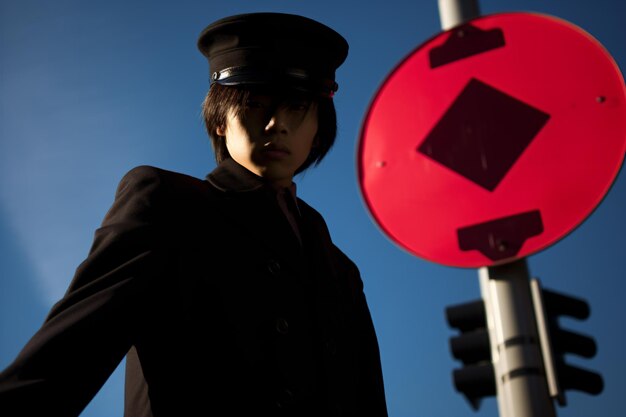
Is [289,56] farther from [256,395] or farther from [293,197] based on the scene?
[256,395]

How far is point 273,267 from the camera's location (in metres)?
2.23

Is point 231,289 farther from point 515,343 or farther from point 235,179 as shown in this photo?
point 515,343

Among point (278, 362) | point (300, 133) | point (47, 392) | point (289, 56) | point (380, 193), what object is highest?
point (289, 56)

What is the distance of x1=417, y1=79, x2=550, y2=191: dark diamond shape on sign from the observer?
1.65m

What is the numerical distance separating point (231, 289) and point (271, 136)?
2.06 feet

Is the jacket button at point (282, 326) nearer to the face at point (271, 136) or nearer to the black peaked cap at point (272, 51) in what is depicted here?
the face at point (271, 136)

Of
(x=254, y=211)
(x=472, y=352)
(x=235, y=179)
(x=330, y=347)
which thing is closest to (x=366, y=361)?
(x=330, y=347)

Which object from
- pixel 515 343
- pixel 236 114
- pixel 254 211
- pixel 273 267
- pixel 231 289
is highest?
pixel 236 114

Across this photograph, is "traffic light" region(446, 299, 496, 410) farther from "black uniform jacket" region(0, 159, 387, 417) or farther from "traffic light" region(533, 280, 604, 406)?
"black uniform jacket" region(0, 159, 387, 417)

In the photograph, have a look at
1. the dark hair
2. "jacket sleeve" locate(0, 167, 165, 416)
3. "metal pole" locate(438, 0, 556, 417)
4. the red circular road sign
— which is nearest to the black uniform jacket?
"jacket sleeve" locate(0, 167, 165, 416)

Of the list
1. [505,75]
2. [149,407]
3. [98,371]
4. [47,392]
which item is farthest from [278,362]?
[505,75]

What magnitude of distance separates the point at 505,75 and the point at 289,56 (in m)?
1.11

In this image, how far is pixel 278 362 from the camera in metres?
2.04

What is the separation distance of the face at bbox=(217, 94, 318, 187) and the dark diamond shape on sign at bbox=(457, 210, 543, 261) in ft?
3.21
